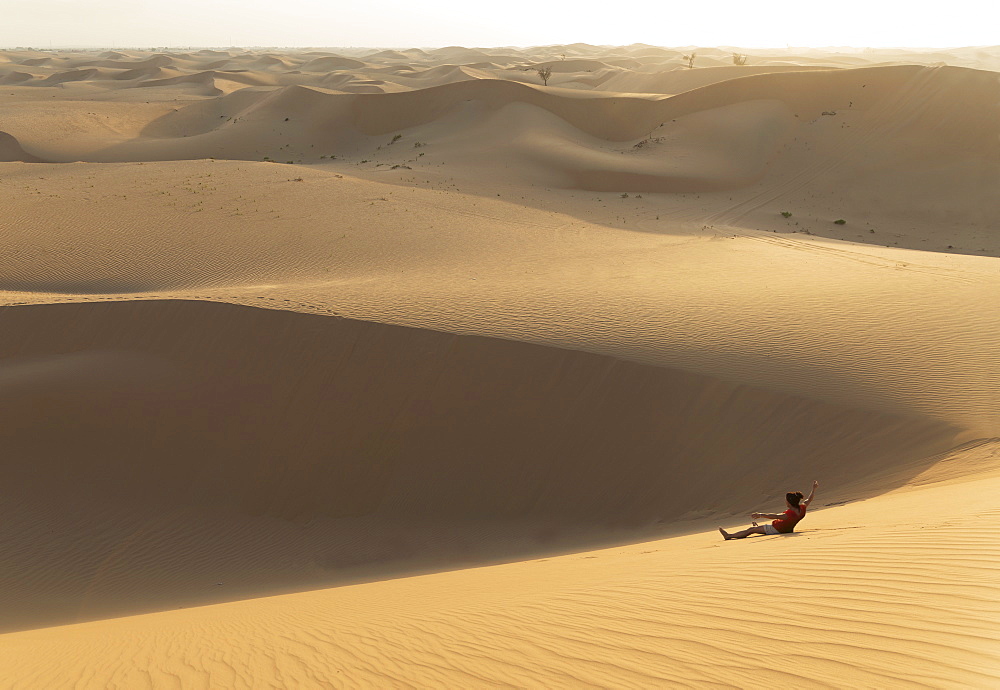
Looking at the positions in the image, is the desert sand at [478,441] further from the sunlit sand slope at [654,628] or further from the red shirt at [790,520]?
the red shirt at [790,520]

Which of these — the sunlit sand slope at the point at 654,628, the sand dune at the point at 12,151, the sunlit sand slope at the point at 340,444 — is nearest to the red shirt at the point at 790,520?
the sunlit sand slope at the point at 654,628

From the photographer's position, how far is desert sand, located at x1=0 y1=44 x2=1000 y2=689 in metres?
4.40

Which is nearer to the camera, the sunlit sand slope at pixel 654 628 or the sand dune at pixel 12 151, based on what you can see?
the sunlit sand slope at pixel 654 628

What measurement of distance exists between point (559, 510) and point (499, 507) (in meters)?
0.83

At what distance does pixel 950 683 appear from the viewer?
10.3 ft

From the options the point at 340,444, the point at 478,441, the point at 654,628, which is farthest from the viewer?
the point at 340,444

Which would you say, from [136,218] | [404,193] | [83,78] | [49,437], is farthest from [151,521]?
[83,78]

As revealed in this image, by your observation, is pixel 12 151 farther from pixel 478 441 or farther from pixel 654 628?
pixel 654 628

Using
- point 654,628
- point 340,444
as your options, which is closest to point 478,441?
point 340,444

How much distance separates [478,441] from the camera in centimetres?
1053

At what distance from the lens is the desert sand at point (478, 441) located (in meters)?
4.40

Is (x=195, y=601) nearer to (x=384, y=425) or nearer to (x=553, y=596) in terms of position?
(x=384, y=425)

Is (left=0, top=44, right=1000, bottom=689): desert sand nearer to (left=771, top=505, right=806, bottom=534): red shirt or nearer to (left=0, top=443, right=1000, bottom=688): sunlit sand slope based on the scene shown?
(left=0, top=443, right=1000, bottom=688): sunlit sand slope

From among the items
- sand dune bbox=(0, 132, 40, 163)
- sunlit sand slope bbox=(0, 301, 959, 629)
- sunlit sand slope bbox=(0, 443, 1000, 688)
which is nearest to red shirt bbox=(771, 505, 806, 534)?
sunlit sand slope bbox=(0, 443, 1000, 688)
